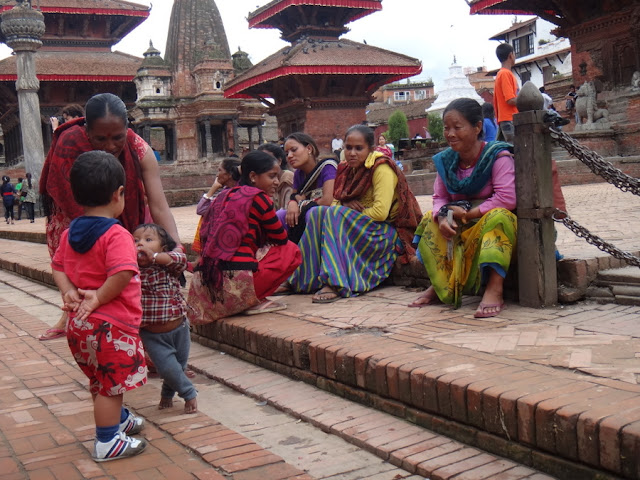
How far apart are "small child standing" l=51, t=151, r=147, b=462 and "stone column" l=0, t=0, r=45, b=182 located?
1794cm

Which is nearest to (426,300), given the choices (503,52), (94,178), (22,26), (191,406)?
(191,406)

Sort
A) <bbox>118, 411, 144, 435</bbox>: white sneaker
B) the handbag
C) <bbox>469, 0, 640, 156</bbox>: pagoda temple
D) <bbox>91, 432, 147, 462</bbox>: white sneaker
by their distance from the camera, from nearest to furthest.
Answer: <bbox>91, 432, 147, 462</bbox>: white sneaker, <bbox>118, 411, 144, 435</bbox>: white sneaker, the handbag, <bbox>469, 0, 640, 156</bbox>: pagoda temple

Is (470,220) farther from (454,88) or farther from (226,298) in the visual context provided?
(454,88)

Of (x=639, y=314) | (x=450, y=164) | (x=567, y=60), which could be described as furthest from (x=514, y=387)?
(x=567, y=60)

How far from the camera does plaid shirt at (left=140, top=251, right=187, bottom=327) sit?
10.9 ft

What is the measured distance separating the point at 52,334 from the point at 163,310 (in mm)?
1985

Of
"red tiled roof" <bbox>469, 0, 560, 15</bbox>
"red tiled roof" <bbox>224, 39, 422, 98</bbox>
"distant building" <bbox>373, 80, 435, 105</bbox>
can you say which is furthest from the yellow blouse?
"distant building" <bbox>373, 80, 435, 105</bbox>

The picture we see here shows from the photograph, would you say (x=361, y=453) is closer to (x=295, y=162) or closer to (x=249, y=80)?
(x=295, y=162)

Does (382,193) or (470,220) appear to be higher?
(382,193)

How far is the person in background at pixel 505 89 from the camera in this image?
771 cm

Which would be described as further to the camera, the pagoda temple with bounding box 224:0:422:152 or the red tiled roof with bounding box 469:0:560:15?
the pagoda temple with bounding box 224:0:422:152

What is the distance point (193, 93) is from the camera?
3684 cm

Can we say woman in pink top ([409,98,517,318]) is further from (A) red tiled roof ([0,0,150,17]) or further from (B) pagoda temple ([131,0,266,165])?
(A) red tiled roof ([0,0,150,17])

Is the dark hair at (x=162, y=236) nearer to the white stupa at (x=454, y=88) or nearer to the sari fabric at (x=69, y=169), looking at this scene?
the sari fabric at (x=69, y=169)
